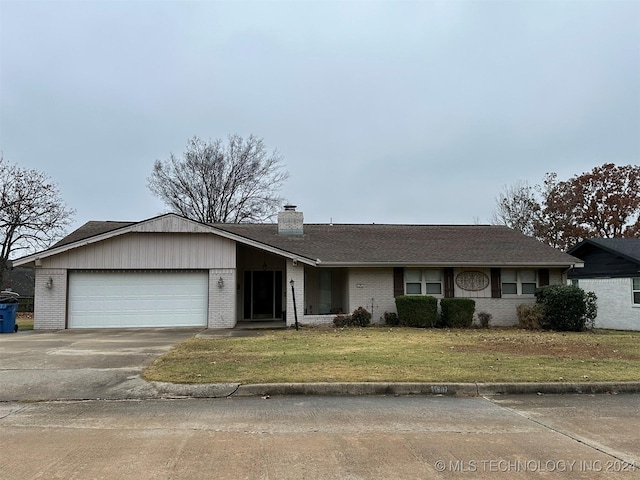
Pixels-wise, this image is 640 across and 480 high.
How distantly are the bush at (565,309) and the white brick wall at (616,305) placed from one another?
458cm

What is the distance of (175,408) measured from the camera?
664 cm

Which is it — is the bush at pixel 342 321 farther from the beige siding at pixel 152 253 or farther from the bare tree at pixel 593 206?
the bare tree at pixel 593 206

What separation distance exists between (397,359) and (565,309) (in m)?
10.3

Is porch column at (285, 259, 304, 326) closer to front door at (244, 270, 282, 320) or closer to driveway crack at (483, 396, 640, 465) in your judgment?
front door at (244, 270, 282, 320)

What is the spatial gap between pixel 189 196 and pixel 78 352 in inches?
1125

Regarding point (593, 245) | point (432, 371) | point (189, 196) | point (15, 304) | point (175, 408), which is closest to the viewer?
point (175, 408)

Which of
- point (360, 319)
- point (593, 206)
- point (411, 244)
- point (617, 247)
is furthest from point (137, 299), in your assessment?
point (593, 206)

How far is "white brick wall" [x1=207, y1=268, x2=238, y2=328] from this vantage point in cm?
1752

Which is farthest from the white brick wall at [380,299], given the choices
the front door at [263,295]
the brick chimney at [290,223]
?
the brick chimney at [290,223]

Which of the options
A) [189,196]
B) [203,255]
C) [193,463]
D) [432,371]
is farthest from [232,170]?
[193,463]

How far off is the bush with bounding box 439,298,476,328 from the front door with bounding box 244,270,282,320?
682 cm

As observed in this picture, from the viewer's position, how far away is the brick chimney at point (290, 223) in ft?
70.5

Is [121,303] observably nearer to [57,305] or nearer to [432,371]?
[57,305]

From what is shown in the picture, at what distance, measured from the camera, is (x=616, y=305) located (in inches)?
836
